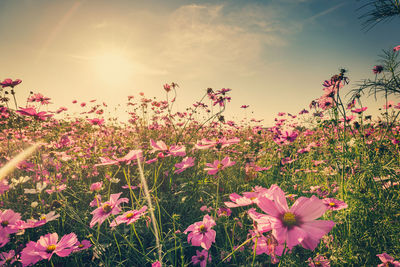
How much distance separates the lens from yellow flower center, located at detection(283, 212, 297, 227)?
467 mm

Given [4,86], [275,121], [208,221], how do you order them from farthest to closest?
[275,121], [4,86], [208,221]

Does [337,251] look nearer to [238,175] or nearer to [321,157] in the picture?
[238,175]

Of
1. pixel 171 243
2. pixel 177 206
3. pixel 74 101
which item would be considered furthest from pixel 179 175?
pixel 74 101

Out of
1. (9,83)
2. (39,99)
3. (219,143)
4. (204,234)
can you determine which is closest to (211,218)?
(204,234)

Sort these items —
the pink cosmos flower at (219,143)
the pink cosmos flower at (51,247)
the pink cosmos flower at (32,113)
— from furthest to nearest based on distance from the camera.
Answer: the pink cosmos flower at (32,113)
the pink cosmos flower at (219,143)
the pink cosmos flower at (51,247)

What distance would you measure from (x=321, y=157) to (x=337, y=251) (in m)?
2.17

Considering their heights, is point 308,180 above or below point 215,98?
below

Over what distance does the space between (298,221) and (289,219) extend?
0.03 metres

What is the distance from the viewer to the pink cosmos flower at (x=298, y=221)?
0.43 meters

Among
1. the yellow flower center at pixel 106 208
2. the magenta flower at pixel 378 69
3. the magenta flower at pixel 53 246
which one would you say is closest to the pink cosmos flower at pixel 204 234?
the yellow flower center at pixel 106 208

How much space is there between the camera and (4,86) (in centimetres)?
192

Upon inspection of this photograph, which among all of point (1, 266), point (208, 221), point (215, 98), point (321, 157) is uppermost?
point (215, 98)

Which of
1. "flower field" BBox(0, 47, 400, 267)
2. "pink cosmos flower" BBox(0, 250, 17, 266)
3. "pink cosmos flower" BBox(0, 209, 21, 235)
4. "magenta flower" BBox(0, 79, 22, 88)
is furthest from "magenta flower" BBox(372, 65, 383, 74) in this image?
"magenta flower" BBox(0, 79, 22, 88)

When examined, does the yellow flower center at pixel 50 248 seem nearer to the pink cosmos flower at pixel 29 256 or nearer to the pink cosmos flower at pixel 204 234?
the pink cosmos flower at pixel 29 256
